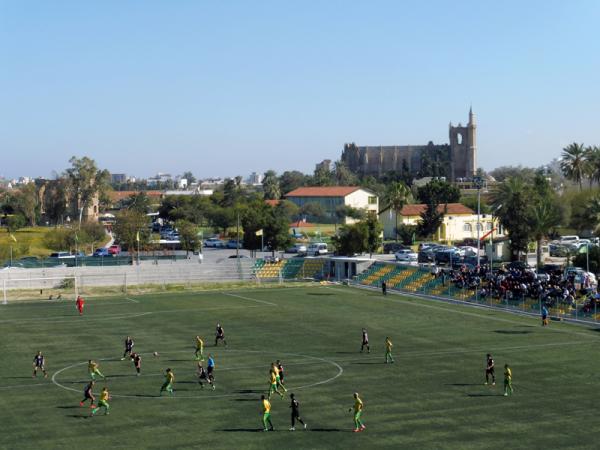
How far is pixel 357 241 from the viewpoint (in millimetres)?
101562

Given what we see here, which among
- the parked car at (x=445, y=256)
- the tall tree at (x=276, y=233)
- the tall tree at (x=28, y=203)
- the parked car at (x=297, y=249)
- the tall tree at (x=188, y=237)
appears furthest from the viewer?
the tall tree at (x=28, y=203)

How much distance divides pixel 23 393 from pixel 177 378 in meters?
7.34

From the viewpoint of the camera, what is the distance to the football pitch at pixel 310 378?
33.5 meters

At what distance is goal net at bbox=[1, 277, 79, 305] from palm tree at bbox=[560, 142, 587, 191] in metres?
67.5

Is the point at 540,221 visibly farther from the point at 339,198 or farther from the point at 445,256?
the point at 339,198

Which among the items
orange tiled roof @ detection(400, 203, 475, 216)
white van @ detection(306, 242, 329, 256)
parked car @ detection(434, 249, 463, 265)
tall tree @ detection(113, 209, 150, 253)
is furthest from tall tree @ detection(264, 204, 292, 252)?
orange tiled roof @ detection(400, 203, 475, 216)

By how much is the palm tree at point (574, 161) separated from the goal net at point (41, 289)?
67488mm

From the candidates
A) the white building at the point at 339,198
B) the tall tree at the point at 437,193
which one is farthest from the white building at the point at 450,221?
the white building at the point at 339,198

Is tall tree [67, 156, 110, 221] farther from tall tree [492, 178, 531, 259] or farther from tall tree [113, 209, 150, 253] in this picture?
tall tree [492, 178, 531, 259]

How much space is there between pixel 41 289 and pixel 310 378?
5058 cm

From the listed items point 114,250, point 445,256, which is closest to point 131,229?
point 114,250

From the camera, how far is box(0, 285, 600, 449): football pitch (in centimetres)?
3353

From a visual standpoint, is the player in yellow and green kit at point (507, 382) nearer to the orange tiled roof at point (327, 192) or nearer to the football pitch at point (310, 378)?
the football pitch at point (310, 378)

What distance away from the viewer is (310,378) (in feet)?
145
